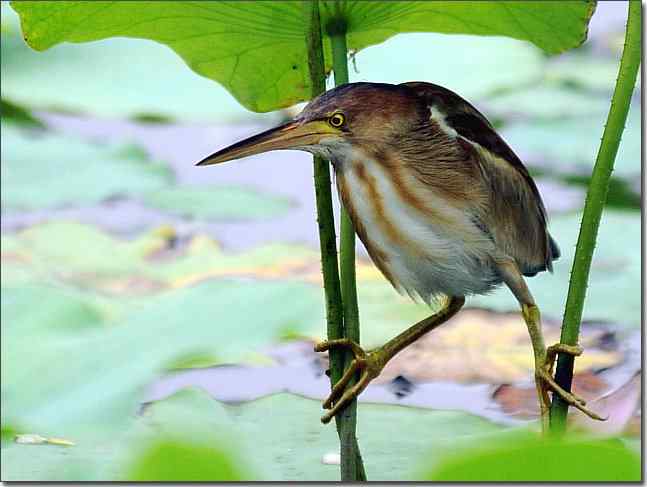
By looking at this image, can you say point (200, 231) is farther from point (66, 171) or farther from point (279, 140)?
point (279, 140)

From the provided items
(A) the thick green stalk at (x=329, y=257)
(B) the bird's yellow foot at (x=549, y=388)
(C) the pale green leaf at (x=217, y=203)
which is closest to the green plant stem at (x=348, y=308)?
(A) the thick green stalk at (x=329, y=257)

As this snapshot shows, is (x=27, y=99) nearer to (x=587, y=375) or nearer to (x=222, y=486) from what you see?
(x=587, y=375)

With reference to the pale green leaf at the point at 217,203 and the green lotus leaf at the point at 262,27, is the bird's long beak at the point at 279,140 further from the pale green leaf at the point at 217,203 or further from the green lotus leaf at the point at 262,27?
the pale green leaf at the point at 217,203

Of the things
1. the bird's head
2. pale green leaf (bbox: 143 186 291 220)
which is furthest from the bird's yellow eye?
pale green leaf (bbox: 143 186 291 220)

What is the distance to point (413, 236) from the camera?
70 centimetres

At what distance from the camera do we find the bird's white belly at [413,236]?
68cm

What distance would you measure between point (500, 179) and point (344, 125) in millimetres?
168

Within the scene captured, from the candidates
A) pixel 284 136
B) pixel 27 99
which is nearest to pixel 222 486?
pixel 284 136

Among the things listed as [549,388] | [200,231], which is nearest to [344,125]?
[549,388]

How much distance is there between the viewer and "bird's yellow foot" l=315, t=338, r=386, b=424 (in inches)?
26.7

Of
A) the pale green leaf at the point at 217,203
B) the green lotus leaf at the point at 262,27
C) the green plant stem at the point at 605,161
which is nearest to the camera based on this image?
the green plant stem at the point at 605,161

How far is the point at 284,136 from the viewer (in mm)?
636

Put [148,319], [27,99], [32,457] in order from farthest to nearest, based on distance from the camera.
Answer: [27,99]
[148,319]
[32,457]

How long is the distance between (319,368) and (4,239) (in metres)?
0.59
